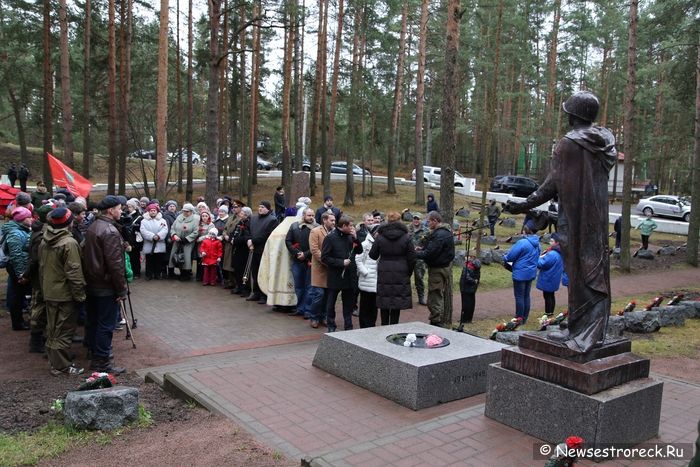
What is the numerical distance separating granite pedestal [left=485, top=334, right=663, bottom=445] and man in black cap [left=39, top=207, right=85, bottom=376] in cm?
463

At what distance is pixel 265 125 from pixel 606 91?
26601 millimetres

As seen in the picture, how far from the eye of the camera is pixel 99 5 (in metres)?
25.7

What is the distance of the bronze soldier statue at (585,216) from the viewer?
4945mm

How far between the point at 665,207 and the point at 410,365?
32.5 m

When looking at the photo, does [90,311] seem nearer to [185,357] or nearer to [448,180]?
[185,357]

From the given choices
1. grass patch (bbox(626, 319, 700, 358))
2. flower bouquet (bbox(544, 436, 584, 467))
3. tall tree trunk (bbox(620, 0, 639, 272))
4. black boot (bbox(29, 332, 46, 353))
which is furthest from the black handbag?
tall tree trunk (bbox(620, 0, 639, 272))

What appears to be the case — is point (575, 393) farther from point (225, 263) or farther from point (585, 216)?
point (225, 263)

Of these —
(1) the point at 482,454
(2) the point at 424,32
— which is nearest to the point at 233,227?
(1) the point at 482,454

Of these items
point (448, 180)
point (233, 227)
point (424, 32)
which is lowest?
point (233, 227)

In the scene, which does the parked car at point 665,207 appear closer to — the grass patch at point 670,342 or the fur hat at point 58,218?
the grass patch at point 670,342

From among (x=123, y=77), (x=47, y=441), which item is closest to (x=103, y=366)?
(x=47, y=441)

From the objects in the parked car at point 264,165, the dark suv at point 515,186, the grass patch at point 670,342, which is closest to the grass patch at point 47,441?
the grass patch at point 670,342

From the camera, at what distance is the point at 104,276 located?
21.5ft

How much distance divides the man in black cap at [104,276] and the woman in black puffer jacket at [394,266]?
340 cm
